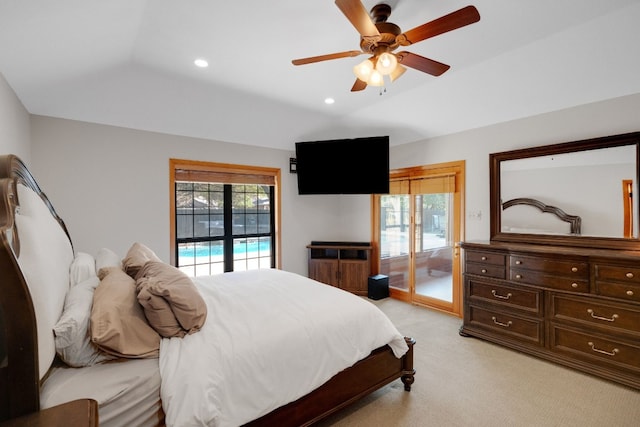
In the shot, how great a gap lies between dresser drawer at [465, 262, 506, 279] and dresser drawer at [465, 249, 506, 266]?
0.04 metres

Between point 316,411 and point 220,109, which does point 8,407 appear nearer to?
point 316,411

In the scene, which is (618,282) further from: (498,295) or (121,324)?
(121,324)

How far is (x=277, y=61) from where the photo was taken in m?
2.69

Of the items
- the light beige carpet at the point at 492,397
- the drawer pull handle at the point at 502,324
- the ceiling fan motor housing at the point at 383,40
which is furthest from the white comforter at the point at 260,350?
the ceiling fan motor housing at the point at 383,40

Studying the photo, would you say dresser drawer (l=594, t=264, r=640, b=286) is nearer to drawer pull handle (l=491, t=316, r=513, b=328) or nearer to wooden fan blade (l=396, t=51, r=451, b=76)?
drawer pull handle (l=491, t=316, r=513, b=328)

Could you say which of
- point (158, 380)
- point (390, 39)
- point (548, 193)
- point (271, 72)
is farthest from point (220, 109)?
point (548, 193)

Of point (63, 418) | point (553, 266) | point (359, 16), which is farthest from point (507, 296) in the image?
point (63, 418)

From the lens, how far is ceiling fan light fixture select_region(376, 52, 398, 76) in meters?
1.83

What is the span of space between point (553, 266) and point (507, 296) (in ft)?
1.72

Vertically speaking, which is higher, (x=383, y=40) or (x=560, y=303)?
(x=383, y=40)

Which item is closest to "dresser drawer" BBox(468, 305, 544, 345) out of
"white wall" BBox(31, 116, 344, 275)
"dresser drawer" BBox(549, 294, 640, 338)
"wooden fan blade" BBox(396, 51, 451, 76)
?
"dresser drawer" BBox(549, 294, 640, 338)

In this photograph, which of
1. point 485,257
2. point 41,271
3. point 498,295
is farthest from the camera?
point 485,257

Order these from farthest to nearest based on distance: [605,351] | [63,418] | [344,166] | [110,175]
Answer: [344,166]
[110,175]
[605,351]
[63,418]

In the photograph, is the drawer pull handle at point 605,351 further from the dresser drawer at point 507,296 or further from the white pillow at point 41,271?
the white pillow at point 41,271
